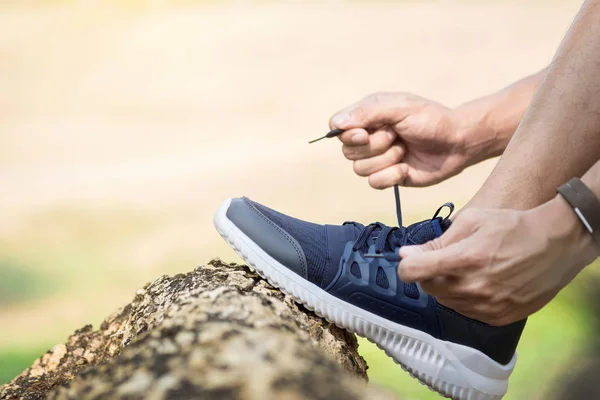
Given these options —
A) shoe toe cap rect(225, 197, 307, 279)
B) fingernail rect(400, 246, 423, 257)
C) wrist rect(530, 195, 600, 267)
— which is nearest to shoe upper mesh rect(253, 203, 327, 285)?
shoe toe cap rect(225, 197, 307, 279)

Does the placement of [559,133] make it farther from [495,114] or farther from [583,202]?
[495,114]

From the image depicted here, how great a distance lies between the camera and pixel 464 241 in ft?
2.86

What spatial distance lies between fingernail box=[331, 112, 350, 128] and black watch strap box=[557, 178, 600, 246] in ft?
1.81

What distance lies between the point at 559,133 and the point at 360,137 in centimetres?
44

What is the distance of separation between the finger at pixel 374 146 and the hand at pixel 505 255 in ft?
1.58

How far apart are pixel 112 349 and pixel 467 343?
628 millimetres

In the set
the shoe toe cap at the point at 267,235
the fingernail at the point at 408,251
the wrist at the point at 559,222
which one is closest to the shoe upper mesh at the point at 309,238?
the shoe toe cap at the point at 267,235

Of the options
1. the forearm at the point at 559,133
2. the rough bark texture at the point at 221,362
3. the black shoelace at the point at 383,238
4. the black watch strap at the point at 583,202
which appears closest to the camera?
the rough bark texture at the point at 221,362

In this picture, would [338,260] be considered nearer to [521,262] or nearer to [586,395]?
[521,262]

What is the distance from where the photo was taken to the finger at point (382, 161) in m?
1.40

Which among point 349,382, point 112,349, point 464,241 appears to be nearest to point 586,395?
point 464,241

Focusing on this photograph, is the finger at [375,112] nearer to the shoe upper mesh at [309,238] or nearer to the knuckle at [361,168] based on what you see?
the knuckle at [361,168]

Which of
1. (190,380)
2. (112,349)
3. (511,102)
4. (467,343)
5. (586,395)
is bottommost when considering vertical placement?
(586,395)

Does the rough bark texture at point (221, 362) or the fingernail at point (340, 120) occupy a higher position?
the fingernail at point (340, 120)
